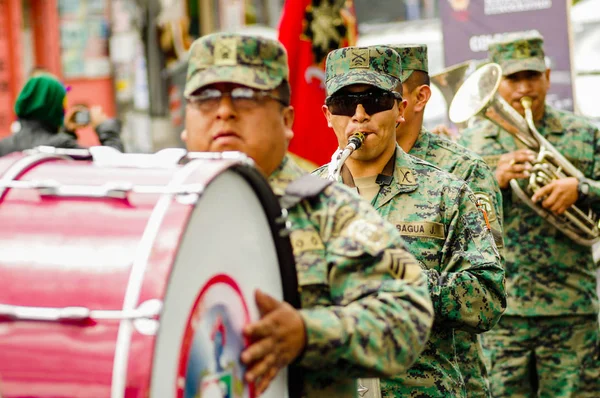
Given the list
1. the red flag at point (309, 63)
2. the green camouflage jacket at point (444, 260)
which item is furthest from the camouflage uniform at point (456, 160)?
the red flag at point (309, 63)

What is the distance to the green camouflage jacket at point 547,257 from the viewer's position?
6.16 metres

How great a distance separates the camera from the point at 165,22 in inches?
647

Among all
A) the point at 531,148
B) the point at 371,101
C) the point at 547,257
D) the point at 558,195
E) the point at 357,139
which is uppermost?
the point at 371,101

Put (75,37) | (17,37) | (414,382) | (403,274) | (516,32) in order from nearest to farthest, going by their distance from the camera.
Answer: (403,274), (414,382), (516,32), (17,37), (75,37)

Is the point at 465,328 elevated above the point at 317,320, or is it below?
below

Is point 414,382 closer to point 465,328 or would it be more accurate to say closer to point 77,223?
point 465,328

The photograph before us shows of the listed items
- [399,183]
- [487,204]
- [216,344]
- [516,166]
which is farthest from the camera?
[516,166]

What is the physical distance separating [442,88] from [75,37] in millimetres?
10140

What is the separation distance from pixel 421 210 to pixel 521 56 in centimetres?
244

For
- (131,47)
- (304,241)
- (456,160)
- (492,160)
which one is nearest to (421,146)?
(456,160)

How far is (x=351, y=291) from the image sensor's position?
2691 millimetres

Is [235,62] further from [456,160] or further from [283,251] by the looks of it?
[456,160]

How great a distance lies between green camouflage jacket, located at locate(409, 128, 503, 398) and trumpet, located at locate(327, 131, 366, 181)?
0.84 metres

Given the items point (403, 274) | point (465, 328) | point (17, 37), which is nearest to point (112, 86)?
point (17, 37)
